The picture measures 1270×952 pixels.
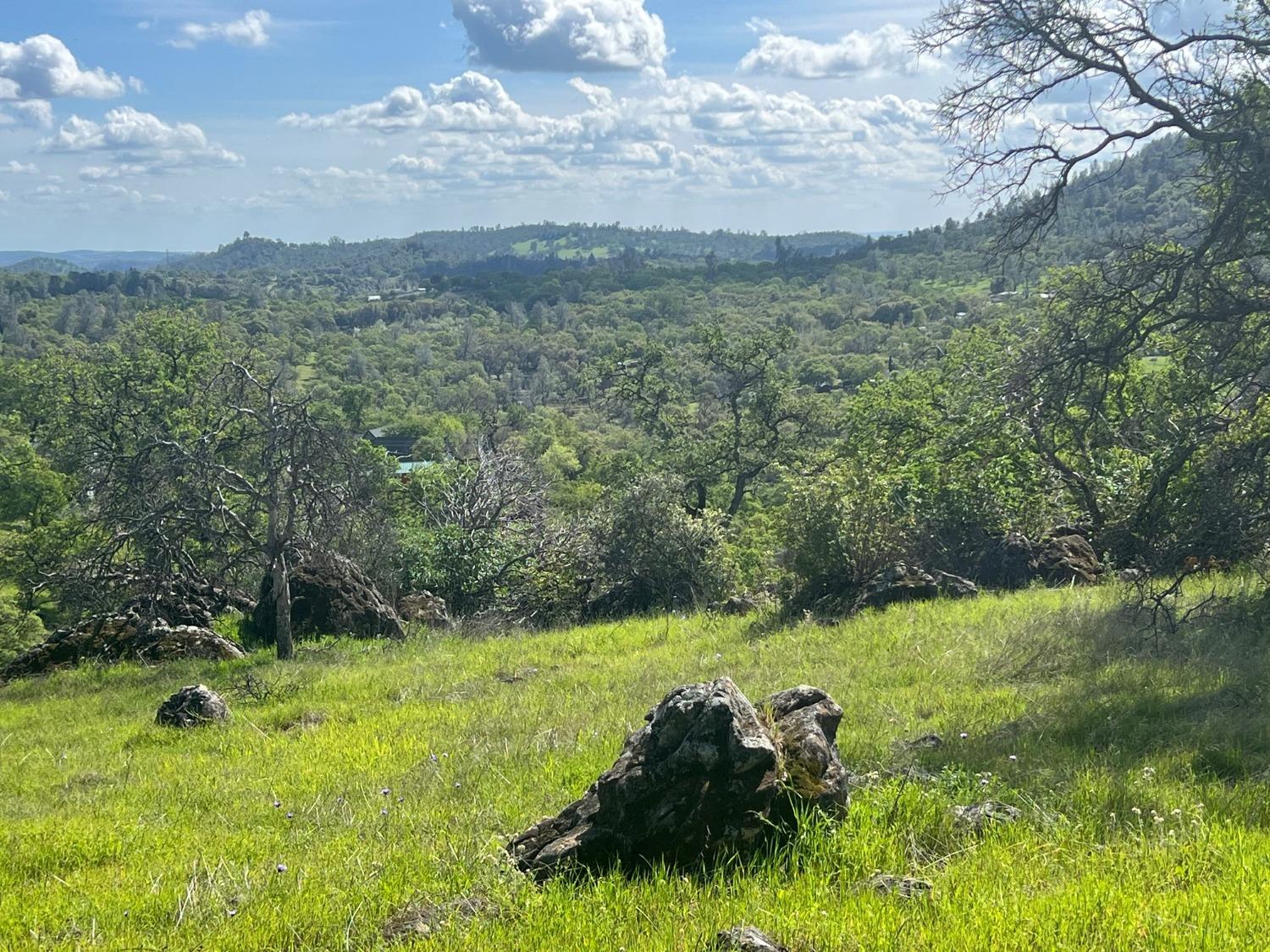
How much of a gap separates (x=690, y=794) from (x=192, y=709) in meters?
7.99

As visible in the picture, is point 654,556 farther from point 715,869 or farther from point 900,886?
point 900,886

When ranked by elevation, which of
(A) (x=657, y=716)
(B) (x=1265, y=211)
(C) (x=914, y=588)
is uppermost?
(B) (x=1265, y=211)

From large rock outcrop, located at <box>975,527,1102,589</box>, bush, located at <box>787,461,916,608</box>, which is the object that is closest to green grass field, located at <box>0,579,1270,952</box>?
bush, located at <box>787,461,916,608</box>

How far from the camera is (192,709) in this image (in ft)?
35.9

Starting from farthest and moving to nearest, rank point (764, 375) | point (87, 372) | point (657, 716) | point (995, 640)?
1. point (87, 372)
2. point (764, 375)
3. point (995, 640)
4. point (657, 716)

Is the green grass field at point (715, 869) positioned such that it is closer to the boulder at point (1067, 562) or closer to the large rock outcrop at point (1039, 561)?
the boulder at point (1067, 562)

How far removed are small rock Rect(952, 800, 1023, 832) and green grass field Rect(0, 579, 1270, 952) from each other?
7 cm

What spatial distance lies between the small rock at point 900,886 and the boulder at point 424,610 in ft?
46.8

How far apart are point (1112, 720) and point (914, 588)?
21.8 ft

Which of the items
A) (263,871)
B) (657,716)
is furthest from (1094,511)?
(263,871)

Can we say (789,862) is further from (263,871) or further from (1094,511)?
(1094,511)

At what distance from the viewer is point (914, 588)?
13836 mm

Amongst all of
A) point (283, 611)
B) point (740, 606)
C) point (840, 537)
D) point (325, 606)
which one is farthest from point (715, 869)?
point (325, 606)

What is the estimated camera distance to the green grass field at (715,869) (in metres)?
4.21
